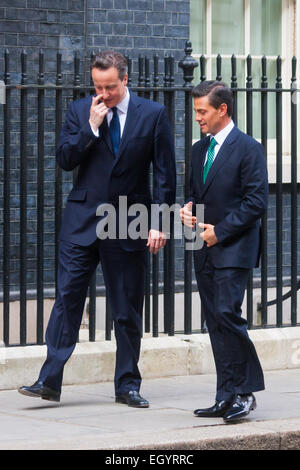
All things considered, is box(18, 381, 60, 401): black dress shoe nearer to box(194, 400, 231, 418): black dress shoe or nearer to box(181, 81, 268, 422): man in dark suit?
box(194, 400, 231, 418): black dress shoe

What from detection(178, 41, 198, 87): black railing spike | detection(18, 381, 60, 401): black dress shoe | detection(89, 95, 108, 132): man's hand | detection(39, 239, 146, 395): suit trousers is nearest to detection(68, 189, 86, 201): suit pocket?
detection(39, 239, 146, 395): suit trousers

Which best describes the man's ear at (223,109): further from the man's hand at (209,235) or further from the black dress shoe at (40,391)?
the black dress shoe at (40,391)

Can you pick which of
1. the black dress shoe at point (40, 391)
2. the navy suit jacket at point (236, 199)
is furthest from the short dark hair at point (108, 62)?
the black dress shoe at point (40, 391)

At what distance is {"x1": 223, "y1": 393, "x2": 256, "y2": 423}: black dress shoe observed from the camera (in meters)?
7.25

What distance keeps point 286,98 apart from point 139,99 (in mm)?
4565

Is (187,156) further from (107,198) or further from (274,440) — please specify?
(274,440)

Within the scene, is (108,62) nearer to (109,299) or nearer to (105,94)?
(105,94)

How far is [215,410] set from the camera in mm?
7410

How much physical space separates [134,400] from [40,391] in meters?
0.55

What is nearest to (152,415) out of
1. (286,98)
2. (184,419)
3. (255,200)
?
(184,419)

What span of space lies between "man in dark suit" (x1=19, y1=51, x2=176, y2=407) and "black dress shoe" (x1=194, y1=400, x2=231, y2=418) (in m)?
0.46

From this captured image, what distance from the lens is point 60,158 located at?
25.3 ft

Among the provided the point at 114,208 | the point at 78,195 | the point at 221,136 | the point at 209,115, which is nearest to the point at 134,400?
the point at 114,208

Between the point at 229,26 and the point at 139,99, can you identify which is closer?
the point at 139,99
